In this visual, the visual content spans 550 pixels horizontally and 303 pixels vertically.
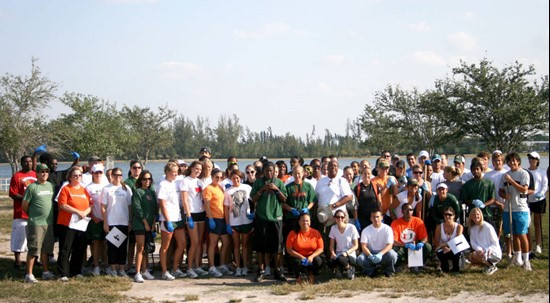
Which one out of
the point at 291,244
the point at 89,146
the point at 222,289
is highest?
the point at 89,146

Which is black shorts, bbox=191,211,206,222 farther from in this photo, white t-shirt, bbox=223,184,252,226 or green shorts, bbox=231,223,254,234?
green shorts, bbox=231,223,254,234

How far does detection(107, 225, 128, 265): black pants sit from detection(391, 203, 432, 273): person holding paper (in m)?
4.13

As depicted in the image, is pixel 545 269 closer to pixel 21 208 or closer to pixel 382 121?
pixel 21 208

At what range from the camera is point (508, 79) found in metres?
23.0

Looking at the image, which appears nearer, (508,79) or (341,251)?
(341,251)

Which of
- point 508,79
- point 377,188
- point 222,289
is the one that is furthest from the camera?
point 508,79

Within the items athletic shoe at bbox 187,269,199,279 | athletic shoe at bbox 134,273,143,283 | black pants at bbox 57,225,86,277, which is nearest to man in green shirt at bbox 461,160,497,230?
athletic shoe at bbox 187,269,199,279

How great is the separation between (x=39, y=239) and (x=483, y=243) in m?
6.68

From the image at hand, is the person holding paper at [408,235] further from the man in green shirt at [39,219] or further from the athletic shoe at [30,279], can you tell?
the athletic shoe at [30,279]

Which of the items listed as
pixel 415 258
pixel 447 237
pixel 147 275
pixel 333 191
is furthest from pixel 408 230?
pixel 147 275

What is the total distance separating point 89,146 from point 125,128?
6762 mm

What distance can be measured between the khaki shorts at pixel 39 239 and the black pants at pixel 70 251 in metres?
0.19

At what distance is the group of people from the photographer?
899 cm

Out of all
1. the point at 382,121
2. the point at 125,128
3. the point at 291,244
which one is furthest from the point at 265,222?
the point at 125,128
